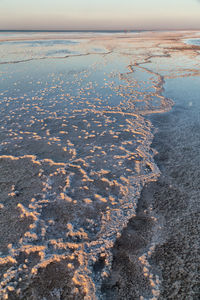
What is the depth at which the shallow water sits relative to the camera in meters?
2.58

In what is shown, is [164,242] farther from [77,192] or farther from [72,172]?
[72,172]

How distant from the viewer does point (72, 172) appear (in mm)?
4086

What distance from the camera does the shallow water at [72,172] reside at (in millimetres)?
2580

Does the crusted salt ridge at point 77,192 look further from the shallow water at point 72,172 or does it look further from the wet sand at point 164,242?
the wet sand at point 164,242

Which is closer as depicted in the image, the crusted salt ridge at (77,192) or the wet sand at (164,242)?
the wet sand at (164,242)

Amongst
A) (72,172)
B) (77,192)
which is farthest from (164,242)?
(72,172)

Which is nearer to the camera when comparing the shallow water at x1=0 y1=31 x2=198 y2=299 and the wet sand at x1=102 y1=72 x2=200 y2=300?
the wet sand at x1=102 y1=72 x2=200 y2=300

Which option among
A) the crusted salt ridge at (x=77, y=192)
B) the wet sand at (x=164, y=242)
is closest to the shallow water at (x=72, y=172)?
the crusted salt ridge at (x=77, y=192)

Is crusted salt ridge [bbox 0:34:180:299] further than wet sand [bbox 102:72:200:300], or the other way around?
crusted salt ridge [bbox 0:34:180:299]

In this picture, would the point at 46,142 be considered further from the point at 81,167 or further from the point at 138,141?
the point at 138,141

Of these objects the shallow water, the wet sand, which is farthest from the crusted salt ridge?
the wet sand

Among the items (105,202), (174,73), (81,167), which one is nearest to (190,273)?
(105,202)

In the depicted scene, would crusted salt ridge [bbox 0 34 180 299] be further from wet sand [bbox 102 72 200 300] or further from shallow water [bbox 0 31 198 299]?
wet sand [bbox 102 72 200 300]

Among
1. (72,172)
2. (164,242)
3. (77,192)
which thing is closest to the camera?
(164,242)
